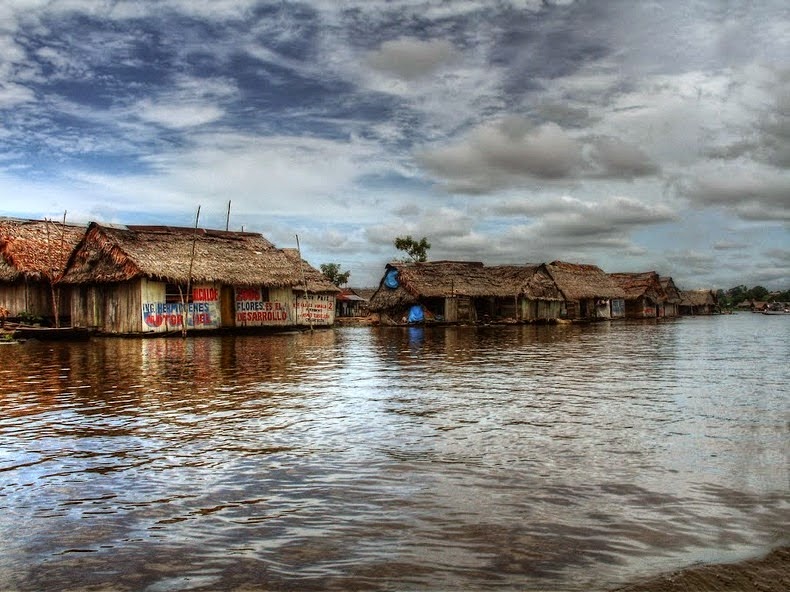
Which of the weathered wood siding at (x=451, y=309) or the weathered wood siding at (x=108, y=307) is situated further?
the weathered wood siding at (x=451, y=309)

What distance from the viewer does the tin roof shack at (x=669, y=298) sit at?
6781cm

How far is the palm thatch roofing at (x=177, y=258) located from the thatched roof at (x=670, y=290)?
4673 cm

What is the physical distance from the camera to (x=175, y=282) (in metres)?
26.3

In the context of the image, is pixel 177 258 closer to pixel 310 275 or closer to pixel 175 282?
pixel 175 282

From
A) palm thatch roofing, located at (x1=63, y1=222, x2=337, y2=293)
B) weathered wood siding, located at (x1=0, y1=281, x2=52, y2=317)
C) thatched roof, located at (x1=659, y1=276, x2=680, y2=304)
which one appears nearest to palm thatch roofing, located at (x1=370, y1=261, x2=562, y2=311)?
palm thatch roofing, located at (x1=63, y1=222, x2=337, y2=293)

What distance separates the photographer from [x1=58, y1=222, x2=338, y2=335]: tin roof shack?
85.2 feet

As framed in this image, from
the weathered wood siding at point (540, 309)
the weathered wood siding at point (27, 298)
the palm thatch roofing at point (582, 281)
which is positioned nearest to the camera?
the weathered wood siding at point (27, 298)

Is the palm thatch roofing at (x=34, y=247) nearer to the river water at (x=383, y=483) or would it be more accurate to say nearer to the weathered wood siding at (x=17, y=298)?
the weathered wood siding at (x=17, y=298)

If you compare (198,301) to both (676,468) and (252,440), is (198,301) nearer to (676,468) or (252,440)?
(252,440)

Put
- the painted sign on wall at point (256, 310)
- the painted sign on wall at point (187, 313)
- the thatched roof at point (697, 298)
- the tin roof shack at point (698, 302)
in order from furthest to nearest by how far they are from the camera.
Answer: the tin roof shack at point (698, 302), the thatched roof at point (697, 298), the painted sign on wall at point (256, 310), the painted sign on wall at point (187, 313)

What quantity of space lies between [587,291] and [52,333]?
4171 centimetres

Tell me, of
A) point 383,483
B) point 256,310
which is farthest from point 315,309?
point 383,483

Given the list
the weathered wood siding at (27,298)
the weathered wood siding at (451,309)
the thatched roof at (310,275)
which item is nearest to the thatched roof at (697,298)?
the weathered wood siding at (451,309)

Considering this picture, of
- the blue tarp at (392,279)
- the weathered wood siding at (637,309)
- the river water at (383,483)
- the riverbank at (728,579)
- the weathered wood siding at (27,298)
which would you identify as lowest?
the riverbank at (728,579)
